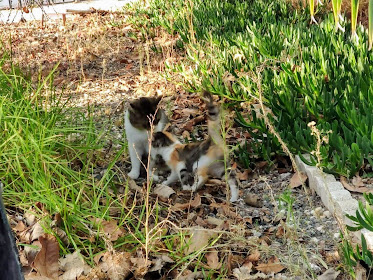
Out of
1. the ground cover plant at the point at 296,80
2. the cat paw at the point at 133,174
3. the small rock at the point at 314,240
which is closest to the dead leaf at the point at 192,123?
the ground cover plant at the point at 296,80

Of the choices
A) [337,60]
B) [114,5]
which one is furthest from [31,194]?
[114,5]

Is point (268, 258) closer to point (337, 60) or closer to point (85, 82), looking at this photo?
point (337, 60)

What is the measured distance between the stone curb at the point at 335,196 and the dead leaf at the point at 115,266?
3.91 feet

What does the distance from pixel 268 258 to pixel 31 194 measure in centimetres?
153

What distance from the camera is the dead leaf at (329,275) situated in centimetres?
319

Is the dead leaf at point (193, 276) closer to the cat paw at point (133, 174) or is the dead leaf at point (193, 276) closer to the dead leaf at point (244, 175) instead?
the dead leaf at point (244, 175)

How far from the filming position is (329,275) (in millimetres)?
3209

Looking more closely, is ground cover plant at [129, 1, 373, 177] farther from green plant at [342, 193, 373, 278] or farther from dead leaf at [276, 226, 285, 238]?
dead leaf at [276, 226, 285, 238]

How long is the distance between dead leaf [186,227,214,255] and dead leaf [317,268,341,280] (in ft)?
2.33

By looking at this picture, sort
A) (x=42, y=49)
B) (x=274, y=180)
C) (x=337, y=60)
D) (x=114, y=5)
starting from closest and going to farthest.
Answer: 1. (x=274, y=180)
2. (x=337, y=60)
3. (x=42, y=49)
4. (x=114, y=5)

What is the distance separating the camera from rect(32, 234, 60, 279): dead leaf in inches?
127

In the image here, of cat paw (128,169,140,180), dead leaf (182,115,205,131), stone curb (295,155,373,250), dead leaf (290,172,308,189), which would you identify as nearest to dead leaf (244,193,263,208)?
dead leaf (290,172,308,189)

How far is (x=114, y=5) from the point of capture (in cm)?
1375

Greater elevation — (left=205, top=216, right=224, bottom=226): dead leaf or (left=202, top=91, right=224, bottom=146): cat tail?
(left=202, top=91, right=224, bottom=146): cat tail
